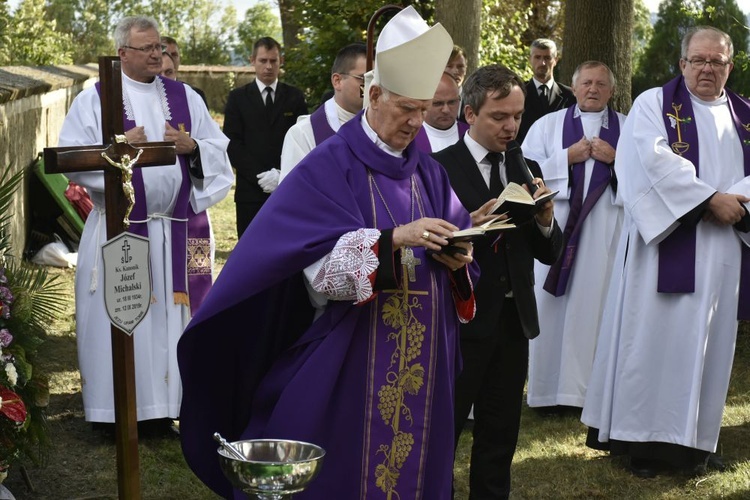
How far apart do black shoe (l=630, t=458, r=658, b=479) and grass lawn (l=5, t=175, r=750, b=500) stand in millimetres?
52

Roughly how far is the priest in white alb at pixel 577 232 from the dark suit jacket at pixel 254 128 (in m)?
3.31

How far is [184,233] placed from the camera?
7168 mm

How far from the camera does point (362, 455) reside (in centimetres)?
445

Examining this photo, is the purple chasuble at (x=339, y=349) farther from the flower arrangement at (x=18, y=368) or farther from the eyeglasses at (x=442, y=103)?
the eyeglasses at (x=442, y=103)

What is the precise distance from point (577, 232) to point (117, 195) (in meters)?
4.04

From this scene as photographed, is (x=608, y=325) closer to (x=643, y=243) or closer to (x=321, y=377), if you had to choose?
(x=643, y=243)

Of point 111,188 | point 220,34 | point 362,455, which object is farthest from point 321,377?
point 220,34

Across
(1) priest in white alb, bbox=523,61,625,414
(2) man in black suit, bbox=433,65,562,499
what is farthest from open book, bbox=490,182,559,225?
(1) priest in white alb, bbox=523,61,625,414

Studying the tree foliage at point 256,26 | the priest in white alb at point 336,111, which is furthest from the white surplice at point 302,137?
the tree foliage at point 256,26

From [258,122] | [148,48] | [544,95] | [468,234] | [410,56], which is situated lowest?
[468,234]

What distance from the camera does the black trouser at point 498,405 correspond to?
5.40 metres

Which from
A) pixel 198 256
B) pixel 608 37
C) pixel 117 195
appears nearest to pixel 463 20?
pixel 608 37

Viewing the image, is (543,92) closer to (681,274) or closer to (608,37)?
(608,37)

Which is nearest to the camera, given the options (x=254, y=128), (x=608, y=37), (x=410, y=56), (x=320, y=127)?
(x=410, y=56)
